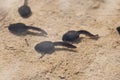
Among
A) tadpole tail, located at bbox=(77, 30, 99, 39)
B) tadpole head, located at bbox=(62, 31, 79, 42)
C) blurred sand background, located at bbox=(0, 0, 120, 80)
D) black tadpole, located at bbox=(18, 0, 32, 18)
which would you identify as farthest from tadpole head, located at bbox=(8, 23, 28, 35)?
tadpole tail, located at bbox=(77, 30, 99, 39)

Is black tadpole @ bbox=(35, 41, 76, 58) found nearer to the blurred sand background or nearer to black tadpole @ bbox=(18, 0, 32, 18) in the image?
the blurred sand background

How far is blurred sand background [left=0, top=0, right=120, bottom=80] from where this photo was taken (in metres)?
4.29

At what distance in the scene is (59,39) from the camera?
492 cm

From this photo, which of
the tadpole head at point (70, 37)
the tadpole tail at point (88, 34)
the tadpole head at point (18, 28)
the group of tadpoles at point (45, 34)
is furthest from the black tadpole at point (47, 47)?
the tadpole head at point (18, 28)

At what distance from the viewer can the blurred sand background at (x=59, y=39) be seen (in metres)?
4.29

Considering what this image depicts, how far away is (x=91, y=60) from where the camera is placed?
4.47 metres

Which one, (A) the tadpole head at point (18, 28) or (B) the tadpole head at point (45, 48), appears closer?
(B) the tadpole head at point (45, 48)

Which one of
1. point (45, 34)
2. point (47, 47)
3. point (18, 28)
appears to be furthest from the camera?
point (18, 28)

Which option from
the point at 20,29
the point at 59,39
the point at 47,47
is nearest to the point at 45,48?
the point at 47,47

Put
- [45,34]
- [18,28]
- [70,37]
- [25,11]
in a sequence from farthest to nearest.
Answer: [25,11] < [18,28] < [45,34] < [70,37]

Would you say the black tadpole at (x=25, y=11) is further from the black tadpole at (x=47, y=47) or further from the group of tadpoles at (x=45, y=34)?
the black tadpole at (x=47, y=47)

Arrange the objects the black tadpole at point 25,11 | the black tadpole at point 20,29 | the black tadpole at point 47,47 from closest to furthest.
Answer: the black tadpole at point 47,47 → the black tadpole at point 20,29 → the black tadpole at point 25,11

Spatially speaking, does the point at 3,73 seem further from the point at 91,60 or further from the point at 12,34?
the point at 91,60

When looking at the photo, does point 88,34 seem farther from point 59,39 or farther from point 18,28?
point 18,28
